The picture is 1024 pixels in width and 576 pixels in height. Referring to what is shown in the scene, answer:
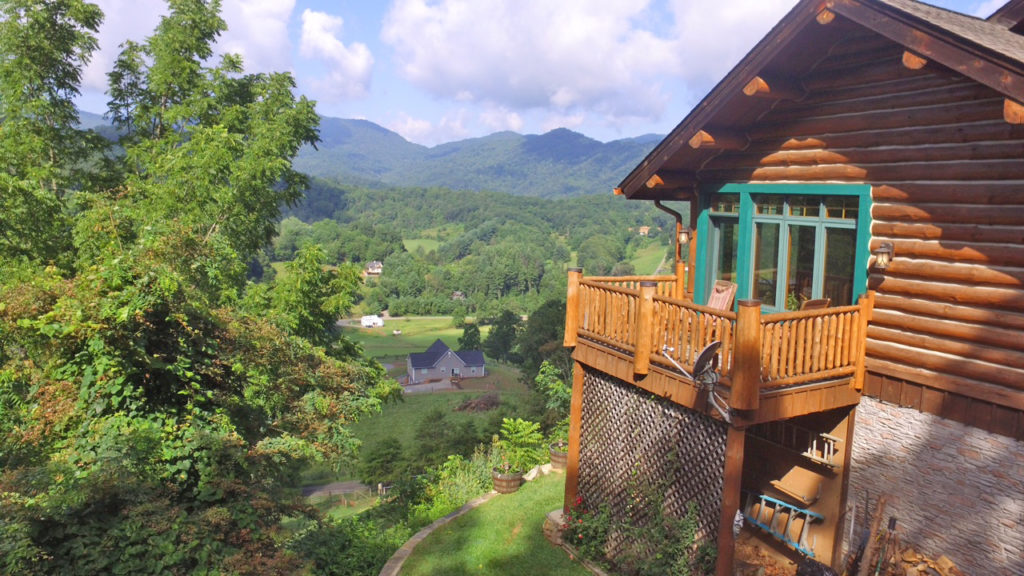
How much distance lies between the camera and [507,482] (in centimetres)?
1091

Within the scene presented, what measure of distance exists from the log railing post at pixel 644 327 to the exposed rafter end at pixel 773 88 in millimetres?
2457

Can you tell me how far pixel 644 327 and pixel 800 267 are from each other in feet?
7.27

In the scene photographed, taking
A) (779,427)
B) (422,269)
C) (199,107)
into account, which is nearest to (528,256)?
(422,269)

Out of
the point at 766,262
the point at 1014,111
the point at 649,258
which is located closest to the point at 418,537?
the point at 766,262

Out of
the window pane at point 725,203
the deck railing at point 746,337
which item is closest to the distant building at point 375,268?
the window pane at point 725,203

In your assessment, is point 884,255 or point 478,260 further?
point 478,260

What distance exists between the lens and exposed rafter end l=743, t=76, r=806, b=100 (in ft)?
23.4

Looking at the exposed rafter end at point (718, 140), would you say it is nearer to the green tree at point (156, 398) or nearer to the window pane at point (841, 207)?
the window pane at point (841, 207)

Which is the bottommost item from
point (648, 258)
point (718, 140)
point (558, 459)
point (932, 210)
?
point (648, 258)

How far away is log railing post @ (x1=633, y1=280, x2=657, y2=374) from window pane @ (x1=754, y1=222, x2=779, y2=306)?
6.20 ft

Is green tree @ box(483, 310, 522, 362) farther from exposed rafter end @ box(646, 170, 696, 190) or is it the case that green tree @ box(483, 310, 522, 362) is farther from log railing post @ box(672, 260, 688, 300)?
exposed rafter end @ box(646, 170, 696, 190)

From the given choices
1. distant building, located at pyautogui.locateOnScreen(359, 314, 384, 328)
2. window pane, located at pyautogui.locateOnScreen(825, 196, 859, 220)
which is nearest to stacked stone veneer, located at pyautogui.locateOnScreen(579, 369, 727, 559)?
window pane, located at pyautogui.locateOnScreen(825, 196, 859, 220)

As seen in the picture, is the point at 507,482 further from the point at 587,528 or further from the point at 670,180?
the point at 670,180

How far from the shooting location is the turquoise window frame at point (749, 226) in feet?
22.7
